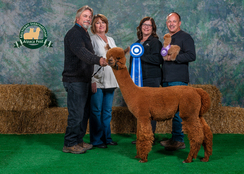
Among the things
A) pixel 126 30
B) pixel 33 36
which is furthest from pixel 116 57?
pixel 33 36

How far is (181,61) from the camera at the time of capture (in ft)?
9.85

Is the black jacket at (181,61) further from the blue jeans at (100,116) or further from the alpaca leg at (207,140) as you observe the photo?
the blue jeans at (100,116)

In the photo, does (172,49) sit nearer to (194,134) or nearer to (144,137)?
(194,134)

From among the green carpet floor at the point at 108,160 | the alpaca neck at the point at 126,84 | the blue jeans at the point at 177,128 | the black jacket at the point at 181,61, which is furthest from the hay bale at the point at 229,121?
the alpaca neck at the point at 126,84

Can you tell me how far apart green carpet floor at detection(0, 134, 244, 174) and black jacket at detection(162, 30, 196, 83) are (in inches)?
40.6

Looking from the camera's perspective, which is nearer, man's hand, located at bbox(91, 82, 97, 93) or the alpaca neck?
the alpaca neck

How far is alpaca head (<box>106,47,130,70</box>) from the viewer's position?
7.89 feet

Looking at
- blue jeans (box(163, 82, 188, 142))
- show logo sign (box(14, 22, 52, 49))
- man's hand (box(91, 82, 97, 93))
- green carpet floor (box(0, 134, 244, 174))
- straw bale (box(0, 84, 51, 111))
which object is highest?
show logo sign (box(14, 22, 52, 49))

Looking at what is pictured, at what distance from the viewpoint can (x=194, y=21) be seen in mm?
4914

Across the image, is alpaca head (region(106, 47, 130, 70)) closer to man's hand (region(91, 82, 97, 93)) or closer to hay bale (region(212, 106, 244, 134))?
man's hand (region(91, 82, 97, 93))

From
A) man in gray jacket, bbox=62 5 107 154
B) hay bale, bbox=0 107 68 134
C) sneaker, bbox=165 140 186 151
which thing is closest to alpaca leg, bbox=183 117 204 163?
sneaker, bbox=165 140 186 151

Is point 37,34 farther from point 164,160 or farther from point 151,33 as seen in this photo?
point 164,160

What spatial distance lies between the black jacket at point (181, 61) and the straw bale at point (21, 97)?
261cm

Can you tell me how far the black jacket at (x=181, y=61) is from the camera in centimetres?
302
